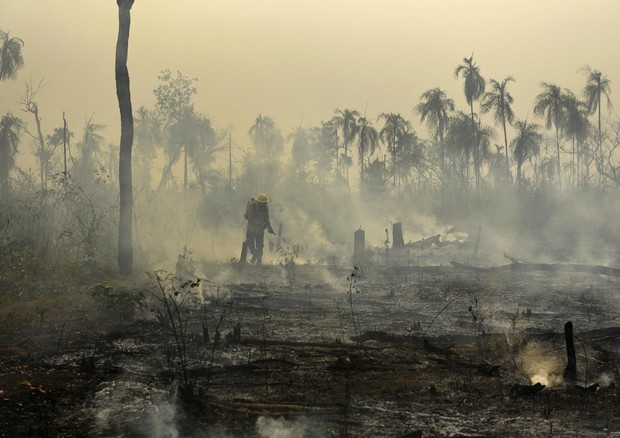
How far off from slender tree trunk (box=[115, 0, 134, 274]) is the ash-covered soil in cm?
320

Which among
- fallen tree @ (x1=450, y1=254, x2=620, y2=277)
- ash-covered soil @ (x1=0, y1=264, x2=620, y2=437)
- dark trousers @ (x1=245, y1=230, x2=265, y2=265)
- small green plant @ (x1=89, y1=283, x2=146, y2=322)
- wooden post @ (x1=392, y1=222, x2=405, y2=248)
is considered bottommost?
ash-covered soil @ (x1=0, y1=264, x2=620, y2=437)

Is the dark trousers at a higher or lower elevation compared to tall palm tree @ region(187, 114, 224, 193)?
lower

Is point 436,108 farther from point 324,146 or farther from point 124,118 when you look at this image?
point 124,118

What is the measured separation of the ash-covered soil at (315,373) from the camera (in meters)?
5.11

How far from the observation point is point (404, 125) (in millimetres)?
54469

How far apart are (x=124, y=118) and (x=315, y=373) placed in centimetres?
1031

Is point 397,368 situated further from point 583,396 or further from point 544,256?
point 544,256

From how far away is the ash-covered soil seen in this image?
511 cm

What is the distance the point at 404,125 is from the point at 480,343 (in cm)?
4794

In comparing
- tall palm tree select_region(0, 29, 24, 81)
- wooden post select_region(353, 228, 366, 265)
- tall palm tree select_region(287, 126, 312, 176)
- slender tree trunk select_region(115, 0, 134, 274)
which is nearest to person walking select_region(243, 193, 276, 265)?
wooden post select_region(353, 228, 366, 265)

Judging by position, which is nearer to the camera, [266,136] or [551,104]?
[551,104]

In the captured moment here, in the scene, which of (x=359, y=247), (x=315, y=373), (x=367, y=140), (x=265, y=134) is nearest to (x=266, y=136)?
(x=265, y=134)

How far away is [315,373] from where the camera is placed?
664cm

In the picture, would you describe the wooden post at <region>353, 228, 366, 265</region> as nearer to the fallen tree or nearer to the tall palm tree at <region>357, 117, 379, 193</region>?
the fallen tree
